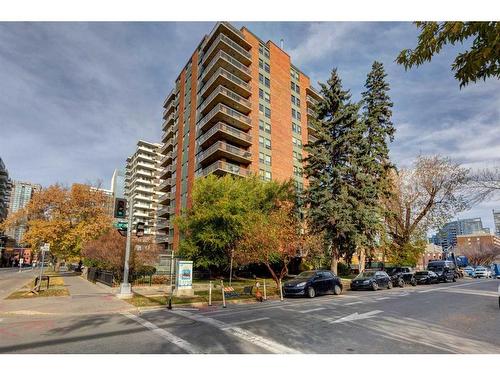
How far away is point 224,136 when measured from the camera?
43938 millimetres

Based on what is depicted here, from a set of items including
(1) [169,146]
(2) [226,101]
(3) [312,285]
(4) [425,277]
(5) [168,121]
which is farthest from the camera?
(5) [168,121]

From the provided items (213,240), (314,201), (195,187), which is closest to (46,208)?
(195,187)

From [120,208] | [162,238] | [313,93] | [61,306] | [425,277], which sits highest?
[313,93]

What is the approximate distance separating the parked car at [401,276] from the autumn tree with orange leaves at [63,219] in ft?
99.4

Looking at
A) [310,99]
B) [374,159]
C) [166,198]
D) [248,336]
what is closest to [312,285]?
[248,336]

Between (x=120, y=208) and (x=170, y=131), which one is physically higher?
(x=170, y=131)

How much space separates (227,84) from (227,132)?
8.11m

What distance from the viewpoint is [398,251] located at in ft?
121

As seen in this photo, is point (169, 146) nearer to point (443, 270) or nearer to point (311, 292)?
point (443, 270)

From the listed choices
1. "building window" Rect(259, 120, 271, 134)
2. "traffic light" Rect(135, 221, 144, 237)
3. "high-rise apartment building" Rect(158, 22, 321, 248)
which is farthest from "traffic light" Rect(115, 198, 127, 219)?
"building window" Rect(259, 120, 271, 134)

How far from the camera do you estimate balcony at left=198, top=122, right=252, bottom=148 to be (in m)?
42.1

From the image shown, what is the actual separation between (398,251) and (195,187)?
956 inches

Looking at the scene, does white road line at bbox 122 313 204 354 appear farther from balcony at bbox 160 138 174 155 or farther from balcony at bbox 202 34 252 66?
balcony at bbox 160 138 174 155

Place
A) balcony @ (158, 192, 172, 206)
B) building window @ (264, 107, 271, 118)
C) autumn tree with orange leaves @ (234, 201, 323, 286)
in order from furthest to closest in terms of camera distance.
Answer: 1. balcony @ (158, 192, 172, 206)
2. building window @ (264, 107, 271, 118)
3. autumn tree with orange leaves @ (234, 201, 323, 286)
